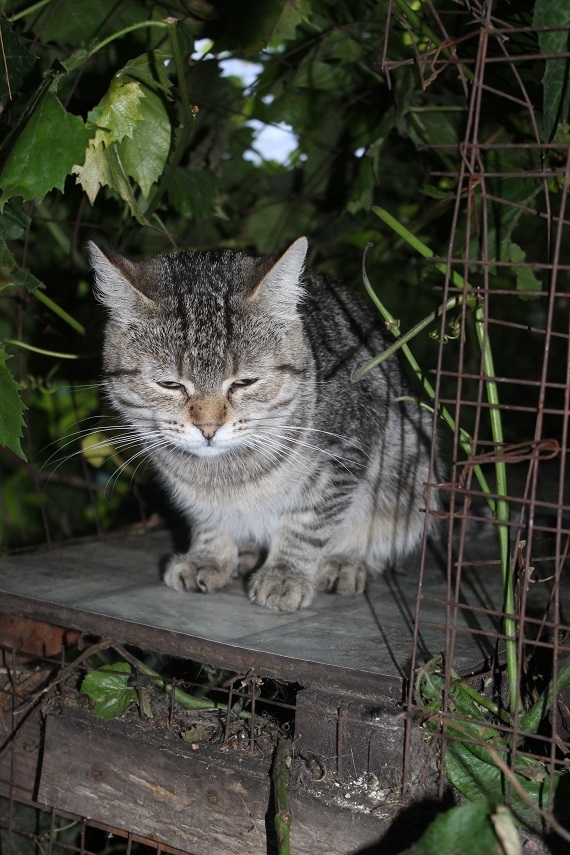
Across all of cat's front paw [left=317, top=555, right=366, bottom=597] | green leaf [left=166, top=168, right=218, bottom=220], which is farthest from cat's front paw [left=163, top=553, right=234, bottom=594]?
green leaf [left=166, top=168, right=218, bottom=220]

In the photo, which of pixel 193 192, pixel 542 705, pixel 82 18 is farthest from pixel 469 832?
pixel 82 18

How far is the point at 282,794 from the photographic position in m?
1.81

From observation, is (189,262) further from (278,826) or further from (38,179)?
(278,826)

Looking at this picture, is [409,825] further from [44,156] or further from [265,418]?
[44,156]

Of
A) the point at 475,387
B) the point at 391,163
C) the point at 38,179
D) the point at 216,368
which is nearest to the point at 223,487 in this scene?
the point at 216,368

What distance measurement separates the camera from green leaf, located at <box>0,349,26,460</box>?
2.08 meters

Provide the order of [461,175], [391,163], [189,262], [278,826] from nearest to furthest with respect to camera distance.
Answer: [461,175] → [278,826] → [189,262] → [391,163]

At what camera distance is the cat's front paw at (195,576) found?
269 cm

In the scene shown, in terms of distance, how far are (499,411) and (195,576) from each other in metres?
Result: 1.07

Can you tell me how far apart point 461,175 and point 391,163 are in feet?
7.57

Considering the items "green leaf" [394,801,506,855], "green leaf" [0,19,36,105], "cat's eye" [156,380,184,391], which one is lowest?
"green leaf" [394,801,506,855]

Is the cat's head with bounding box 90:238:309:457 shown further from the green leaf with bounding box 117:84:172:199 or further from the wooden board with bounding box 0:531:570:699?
the wooden board with bounding box 0:531:570:699

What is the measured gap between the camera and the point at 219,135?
10.9ft

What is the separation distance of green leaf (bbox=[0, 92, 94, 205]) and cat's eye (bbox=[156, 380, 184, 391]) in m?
0.68
